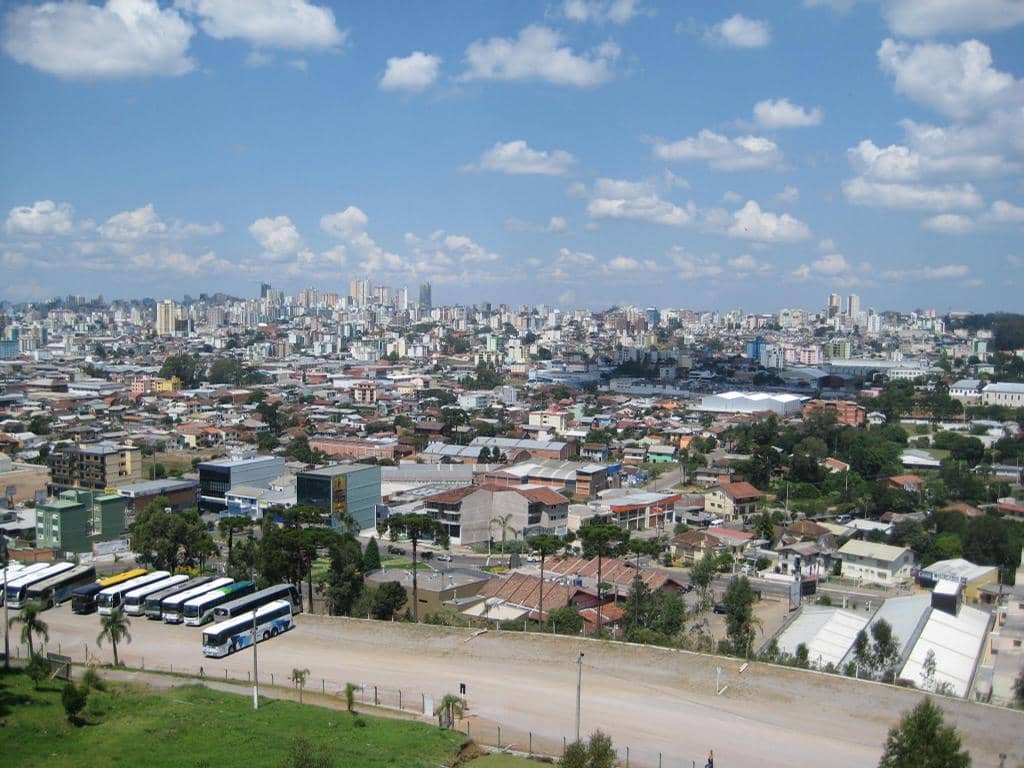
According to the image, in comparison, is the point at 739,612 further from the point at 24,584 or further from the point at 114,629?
the point at 24,584

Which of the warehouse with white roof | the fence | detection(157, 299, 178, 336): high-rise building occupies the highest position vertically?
detection(157, 299, 178, 336): high-rise building

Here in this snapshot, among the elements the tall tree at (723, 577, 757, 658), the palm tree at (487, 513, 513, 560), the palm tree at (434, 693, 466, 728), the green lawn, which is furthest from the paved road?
the palm tree at (487, 513, 513, 560)

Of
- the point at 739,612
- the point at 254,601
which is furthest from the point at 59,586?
the point at 739,612

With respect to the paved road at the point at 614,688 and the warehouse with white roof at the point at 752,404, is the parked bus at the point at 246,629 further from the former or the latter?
the warehouse with white roof at the point at 752,404

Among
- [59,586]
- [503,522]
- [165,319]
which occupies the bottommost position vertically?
[503,522]

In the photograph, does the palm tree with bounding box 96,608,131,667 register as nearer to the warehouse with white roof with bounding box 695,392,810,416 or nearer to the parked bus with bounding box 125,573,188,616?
the parked bus with bounding box 125,573,188,616

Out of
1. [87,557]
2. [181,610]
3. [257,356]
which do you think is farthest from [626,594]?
[257,356]

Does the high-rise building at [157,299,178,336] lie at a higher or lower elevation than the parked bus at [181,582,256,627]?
higher
